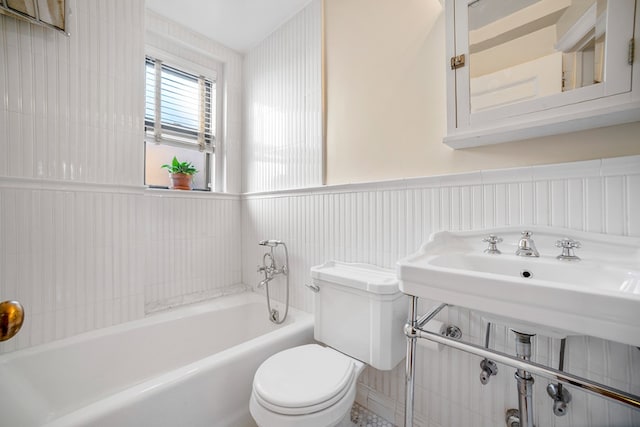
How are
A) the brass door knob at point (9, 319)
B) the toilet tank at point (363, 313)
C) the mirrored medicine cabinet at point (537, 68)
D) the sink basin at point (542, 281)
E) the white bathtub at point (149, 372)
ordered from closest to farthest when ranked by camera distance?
the brass door knob at point (9, 319) → the sink basin at point (542, 281) → the mirrored medicine cabinet at point (537, 68) → the white bathtub at point (149, 372) → the toilet tank at point (363, 313)

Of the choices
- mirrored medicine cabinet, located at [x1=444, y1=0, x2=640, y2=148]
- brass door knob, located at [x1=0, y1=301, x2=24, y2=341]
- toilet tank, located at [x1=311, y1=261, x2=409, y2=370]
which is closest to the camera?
brass door knob, located at [x1=0, y1=301, x2=24, y2=341]

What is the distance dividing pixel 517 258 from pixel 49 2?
2.45 m

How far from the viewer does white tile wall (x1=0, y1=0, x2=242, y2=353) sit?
130 cm

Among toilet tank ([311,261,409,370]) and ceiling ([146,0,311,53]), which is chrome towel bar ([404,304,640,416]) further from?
ceiling ([146,0,311,53])

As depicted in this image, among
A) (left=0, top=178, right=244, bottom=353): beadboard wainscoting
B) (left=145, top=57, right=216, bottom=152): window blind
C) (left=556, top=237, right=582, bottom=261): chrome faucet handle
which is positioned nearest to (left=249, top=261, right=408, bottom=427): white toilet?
(left=556, top=237, right=582, bottom=261): chrome faucet handle

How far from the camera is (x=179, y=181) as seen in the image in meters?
2.00

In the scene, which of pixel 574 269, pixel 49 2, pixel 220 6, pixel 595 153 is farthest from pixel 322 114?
pixel 49 2

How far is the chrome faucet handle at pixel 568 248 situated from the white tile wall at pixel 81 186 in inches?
83.3

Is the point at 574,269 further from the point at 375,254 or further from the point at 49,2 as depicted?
the point at 49,2

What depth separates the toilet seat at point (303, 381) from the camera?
2.79ft

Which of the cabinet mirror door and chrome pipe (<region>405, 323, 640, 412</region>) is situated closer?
chrome pipe (<region>405, 323, 640, 412</region>)

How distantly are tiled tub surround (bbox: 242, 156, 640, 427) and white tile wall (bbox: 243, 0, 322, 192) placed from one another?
295 millimetres

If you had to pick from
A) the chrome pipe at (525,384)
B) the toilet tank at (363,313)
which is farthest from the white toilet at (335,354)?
the chrome pipe at (525,384)

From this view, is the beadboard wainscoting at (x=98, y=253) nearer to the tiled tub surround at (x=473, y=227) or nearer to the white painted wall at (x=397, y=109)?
the tiled tub surround at (x=473, y=227)
